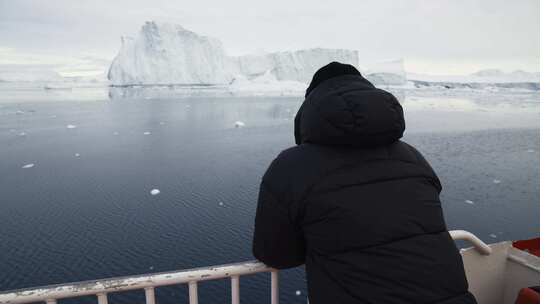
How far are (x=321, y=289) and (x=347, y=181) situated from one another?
0.30 metres

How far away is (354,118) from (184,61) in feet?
131

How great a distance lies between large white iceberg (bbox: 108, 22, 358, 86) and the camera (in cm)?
3634

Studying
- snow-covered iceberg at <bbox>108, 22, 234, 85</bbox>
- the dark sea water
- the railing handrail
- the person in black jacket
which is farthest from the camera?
snow-covered iceberg at <bbox>108, 22, 234, 85</bbox>

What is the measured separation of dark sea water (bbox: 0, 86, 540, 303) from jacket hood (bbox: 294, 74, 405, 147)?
3058 mm

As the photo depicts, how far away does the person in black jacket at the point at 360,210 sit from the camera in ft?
2.84

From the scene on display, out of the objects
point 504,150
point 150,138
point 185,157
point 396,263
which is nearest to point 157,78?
point 150,138

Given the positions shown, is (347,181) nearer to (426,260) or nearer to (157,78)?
(426,260)

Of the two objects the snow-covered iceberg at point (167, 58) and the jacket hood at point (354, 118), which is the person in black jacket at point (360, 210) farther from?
the snow-covered iceberg at point (167, 58)

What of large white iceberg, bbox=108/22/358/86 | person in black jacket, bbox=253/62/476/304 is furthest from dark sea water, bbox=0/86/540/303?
large white iceberg, bbox=108/22/358/86

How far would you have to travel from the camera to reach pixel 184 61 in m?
38.3

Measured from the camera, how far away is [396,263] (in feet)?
2.84

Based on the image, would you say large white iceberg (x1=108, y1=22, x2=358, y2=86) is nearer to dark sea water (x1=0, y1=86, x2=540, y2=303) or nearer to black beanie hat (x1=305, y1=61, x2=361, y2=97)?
dark sea water (x1=0, y1=86, x2=540, y2=303)

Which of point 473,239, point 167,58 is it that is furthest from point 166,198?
point 167,58

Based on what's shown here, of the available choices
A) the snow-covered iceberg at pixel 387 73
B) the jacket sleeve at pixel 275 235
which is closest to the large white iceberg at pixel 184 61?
the snow-covered iceberg at pixel 387 73
